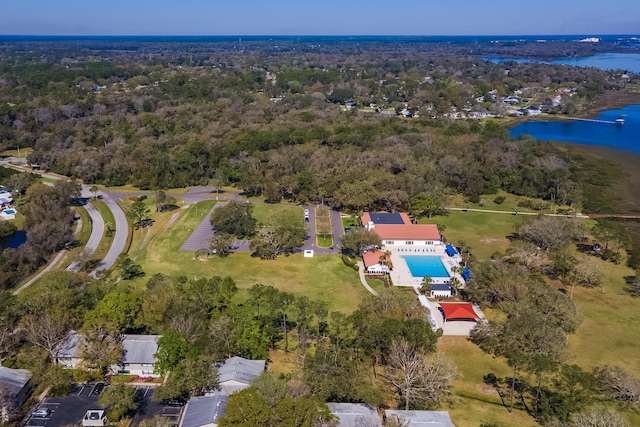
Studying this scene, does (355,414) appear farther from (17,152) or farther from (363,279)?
(17,152)

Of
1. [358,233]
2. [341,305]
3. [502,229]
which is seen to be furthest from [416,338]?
[502,229]

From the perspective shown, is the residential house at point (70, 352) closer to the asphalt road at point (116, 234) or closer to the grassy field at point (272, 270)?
the grassy field at point (272, 270)

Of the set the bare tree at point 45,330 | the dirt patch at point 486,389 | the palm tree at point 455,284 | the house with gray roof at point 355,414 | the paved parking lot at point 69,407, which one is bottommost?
the dirt patch at point 486,389

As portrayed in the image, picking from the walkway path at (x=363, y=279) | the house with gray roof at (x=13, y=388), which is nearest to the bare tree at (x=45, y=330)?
the house with gray roof at (x=13, y=388)

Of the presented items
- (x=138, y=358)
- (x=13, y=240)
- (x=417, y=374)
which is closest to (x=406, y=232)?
(x=417, y=374)

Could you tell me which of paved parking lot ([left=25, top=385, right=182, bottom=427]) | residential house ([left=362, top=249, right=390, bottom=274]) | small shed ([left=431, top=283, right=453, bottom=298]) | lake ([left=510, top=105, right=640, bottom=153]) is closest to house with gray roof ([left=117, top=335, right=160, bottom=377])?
paved parking lot ([left=25, top=385, right=182, bottom=427])
